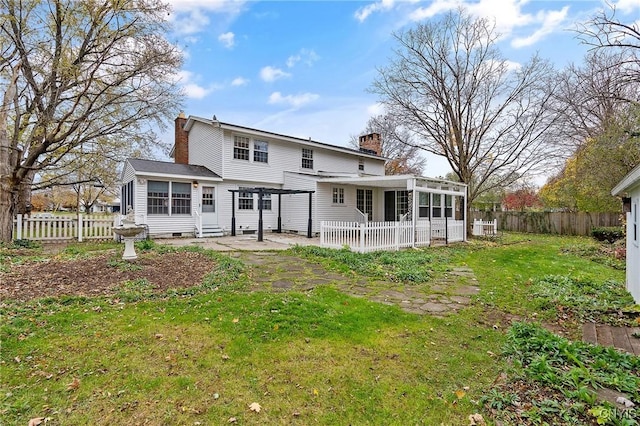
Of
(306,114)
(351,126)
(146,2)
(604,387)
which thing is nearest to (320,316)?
(604,387)

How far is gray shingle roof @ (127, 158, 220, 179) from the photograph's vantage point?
530 inches

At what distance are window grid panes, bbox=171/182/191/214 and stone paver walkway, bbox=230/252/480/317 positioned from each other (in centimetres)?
768

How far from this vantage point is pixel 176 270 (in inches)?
274

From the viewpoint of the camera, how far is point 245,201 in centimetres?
1658

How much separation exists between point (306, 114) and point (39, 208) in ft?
123

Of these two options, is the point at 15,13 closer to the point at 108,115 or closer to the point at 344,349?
the point at 108,115

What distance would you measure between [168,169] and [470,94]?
1592 centimetres

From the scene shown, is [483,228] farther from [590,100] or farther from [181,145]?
[181,145]

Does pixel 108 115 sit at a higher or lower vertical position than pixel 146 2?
lower

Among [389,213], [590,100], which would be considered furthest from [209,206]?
[590,100]

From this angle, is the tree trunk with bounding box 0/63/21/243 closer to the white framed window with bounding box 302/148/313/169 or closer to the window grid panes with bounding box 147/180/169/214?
the window grid panes with bounding box 147/180/169/214

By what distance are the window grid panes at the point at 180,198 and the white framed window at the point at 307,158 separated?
6.82 meters

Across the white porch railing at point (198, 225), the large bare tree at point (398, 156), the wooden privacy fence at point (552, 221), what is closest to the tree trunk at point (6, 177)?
the white porch railing at point (198, 225)

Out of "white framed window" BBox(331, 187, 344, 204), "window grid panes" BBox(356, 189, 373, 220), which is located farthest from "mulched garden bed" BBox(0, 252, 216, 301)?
"window grid panes" BBox(356, 189, 373, 220)
